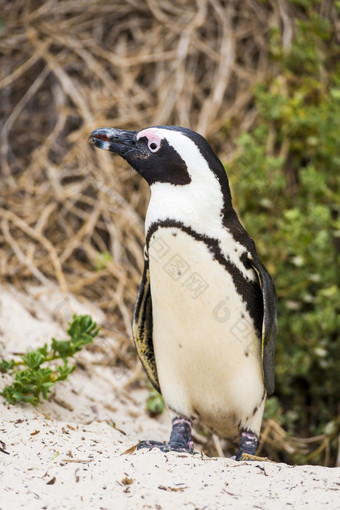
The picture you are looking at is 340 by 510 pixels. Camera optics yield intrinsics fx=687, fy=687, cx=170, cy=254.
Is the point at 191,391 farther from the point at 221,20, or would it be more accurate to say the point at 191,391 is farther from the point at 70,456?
the point at 221,20

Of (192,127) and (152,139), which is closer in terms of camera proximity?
(152,139)

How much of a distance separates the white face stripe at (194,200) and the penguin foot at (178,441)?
55cm

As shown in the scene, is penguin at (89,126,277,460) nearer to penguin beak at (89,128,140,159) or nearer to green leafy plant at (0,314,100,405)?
penguin beak at (89,128,140,159)

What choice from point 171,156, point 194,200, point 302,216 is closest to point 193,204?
point 194,200

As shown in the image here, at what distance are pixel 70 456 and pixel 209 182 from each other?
0.87 m

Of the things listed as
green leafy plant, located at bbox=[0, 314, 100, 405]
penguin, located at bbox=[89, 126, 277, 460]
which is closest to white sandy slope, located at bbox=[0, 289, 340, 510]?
green leafy plant, located at bbox=[0, 314, 100, 405]

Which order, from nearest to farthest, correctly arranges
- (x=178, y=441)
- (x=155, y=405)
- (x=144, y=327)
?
(x=178, y=441)
(x=144, y=327)
(x=155, y=405)

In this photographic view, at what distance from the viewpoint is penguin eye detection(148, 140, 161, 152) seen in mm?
2051

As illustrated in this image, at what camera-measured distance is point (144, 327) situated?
7.66 ft

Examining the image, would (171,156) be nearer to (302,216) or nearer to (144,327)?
(144,327)

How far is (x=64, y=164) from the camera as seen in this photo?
157 inches

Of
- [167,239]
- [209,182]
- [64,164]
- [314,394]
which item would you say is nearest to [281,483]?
[167,239]

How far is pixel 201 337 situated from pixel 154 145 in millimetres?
595

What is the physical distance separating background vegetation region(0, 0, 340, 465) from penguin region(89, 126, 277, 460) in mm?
848
